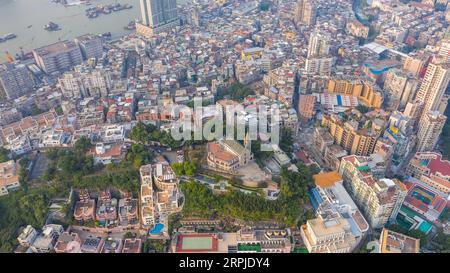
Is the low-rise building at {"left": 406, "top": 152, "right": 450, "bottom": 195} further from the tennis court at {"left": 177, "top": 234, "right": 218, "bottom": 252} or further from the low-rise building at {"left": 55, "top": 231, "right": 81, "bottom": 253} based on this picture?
the low-rise building at {"left": 55, "top": 231, "right": 81, "bottom": 253}

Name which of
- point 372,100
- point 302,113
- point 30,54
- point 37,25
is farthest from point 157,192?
point 37,25

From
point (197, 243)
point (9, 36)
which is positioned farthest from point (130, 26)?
point (197, 243)

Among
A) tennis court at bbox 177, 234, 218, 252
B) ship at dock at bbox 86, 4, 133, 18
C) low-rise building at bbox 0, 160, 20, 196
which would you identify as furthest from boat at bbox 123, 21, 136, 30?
tennis court at bbox 177, 234, 218, 252

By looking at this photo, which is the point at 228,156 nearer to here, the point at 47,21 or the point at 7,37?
the point at 7,37

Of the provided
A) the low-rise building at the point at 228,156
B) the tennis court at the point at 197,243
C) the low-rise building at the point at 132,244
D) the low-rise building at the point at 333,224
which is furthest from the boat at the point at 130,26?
the low-rise building at the point at 333,224

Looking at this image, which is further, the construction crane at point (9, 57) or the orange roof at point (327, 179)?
the construction crane at point (9, 57)

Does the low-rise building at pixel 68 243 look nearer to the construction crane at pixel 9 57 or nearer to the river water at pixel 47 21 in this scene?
the construction crane at pixel 9 57

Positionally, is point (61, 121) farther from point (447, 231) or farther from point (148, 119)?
point (447, 231)
